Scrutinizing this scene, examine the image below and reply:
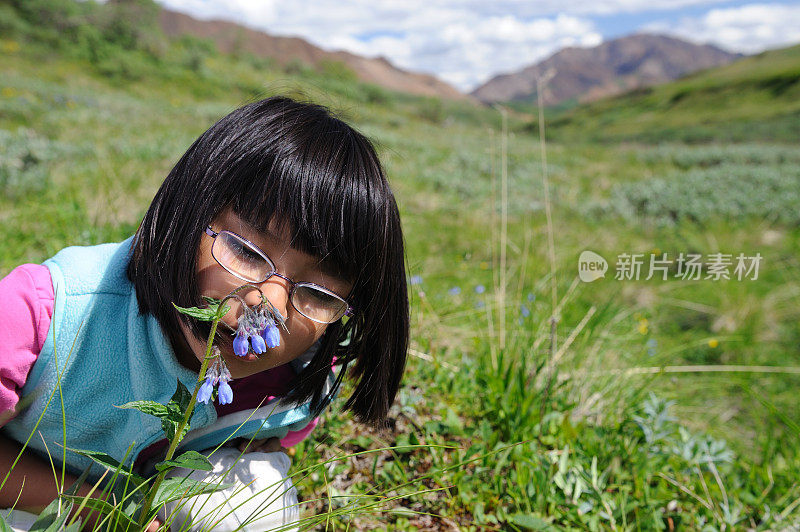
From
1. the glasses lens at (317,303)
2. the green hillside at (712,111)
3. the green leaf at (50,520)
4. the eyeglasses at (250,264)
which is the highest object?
the green hillside at (712,111)

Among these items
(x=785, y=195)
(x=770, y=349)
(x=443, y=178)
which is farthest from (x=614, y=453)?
(x=785, y=195)

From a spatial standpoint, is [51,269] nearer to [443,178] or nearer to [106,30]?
[443,178]

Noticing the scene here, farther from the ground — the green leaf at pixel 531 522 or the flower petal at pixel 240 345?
the flower petal at pixel 240 345

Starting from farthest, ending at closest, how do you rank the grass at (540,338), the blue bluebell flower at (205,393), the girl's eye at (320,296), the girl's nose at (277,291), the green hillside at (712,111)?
the green hillside at (712,111) → the grass at (540,338) → the girl's eye at (320,296) → the girl's nose at (277,291) → the blue bluebell flower at (205,393)

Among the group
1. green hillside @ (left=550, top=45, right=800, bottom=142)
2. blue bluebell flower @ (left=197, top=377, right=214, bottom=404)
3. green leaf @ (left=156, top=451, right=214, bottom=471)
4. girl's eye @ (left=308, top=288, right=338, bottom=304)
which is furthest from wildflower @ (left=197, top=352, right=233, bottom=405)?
green hillside @ (left=550, top=45, right=800, bottom=142)

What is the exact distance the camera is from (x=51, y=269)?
1.41 metres

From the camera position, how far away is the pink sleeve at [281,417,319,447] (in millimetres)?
1887

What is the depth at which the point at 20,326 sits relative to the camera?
129cm

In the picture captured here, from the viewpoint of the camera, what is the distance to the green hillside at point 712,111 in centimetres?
2830

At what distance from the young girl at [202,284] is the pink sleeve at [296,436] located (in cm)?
30

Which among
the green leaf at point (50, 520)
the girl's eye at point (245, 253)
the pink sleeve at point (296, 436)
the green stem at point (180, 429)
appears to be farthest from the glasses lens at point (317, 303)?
the pink sleeve at point (296, 436)

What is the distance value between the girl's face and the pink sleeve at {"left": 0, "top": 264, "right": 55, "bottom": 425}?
381mm

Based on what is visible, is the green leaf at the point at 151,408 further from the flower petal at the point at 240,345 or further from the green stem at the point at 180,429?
the flower petal at the point at 240,345

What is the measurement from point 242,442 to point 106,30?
106 feet
